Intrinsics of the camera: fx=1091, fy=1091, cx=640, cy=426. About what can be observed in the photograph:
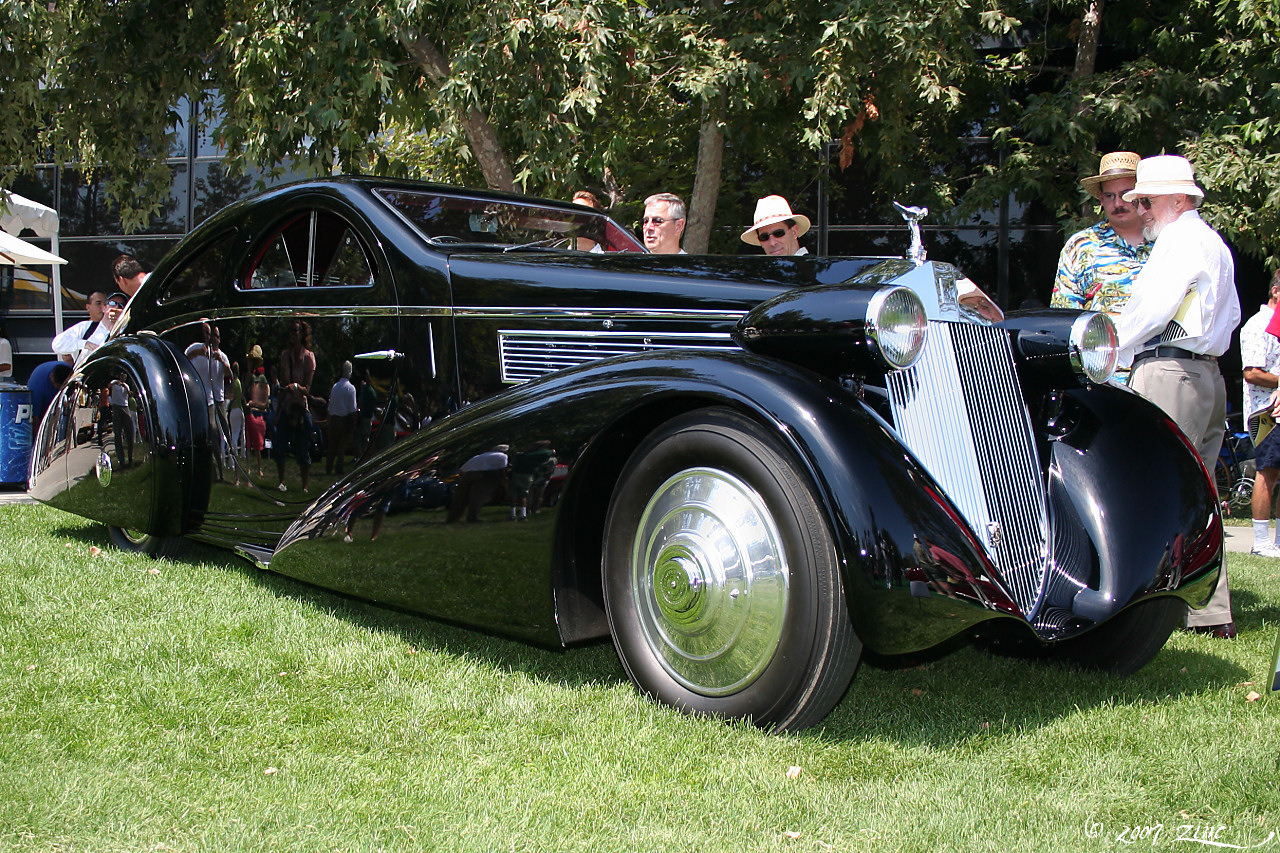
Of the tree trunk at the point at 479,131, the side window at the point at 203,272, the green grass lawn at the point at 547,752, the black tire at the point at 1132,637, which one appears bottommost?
the green grass lawn at the point at 547,752

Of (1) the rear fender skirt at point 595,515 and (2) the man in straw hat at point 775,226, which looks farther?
(2) the man in straw hat at point 775,226

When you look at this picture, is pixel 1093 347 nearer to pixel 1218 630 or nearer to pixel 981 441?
pixel 981 441

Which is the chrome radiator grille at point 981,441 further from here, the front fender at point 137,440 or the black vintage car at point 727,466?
the front fender at point 137,440

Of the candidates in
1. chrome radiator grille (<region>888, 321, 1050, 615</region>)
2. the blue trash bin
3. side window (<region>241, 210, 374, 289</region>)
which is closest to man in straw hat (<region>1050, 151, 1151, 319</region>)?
chrome radiator grille (<region>888, 321, 1050, 615</region>)

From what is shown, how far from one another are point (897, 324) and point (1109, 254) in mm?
2325

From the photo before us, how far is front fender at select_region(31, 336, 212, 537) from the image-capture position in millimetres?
4484

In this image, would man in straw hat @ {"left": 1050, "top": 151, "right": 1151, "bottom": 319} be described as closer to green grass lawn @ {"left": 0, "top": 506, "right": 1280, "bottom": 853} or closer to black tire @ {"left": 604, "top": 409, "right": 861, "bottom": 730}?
green grass lawn @ {"left": 0, "top": 506, "right": 1280, "bottom": 853}

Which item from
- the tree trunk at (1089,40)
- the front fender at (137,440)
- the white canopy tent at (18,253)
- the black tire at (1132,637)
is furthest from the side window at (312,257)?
the tree trunk at (1089,40)

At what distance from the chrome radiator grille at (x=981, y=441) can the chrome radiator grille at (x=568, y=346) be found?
63 centimetres

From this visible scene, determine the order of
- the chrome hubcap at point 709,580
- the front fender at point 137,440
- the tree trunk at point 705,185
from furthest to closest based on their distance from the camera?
the tree trunk at point 705,185 < the front fender at point 137,440 < the chrome hubcap at point 709,580

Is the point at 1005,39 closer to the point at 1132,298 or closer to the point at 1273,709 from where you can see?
the point at 1132,298

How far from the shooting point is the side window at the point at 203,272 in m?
4.68

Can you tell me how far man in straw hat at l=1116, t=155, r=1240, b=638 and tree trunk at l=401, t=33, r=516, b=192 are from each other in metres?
5.70

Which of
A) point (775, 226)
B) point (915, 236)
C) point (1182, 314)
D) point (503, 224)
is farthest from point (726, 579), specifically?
point (775, 226)
